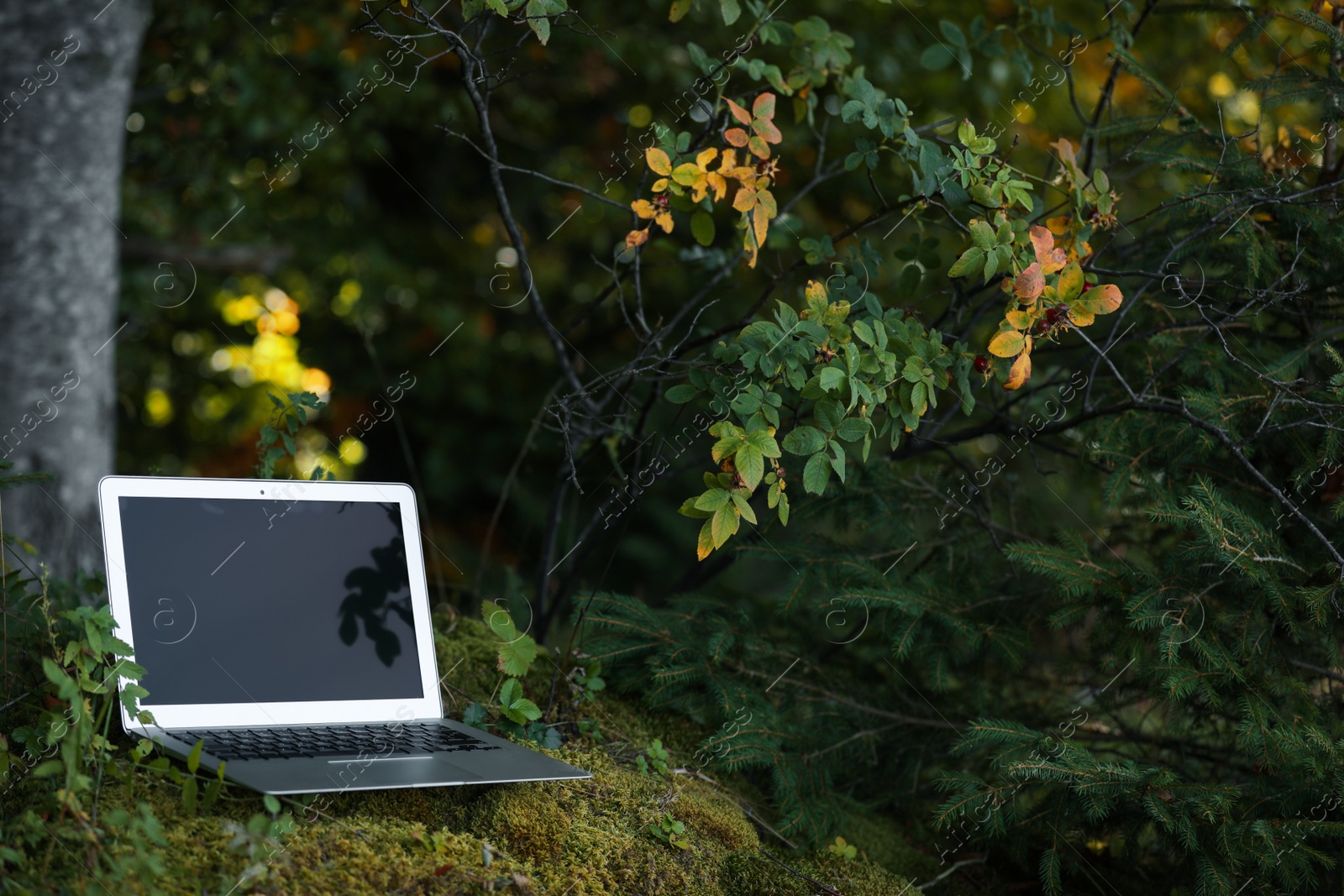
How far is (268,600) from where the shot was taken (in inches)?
72.0

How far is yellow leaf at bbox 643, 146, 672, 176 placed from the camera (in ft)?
6.40

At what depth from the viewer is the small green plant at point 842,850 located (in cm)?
195

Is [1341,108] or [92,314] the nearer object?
[1341,108]

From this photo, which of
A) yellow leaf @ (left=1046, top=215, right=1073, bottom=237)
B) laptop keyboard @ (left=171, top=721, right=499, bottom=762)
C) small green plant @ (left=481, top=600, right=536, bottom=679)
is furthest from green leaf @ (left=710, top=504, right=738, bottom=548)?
yellow leaf @ (left=1046, top=215, right=1073, bottom=237)

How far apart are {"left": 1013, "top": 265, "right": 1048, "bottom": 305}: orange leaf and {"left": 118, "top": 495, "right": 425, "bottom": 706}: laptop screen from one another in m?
1.34

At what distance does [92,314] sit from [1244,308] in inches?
155

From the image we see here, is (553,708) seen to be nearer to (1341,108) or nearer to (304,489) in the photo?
(304,489)

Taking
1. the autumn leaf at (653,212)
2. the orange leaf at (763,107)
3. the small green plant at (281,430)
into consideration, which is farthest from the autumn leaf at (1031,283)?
the small green plant at (281,430)

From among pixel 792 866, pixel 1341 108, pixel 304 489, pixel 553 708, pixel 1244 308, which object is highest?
pixel 1341 108

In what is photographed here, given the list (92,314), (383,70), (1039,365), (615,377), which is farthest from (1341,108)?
(383,70)

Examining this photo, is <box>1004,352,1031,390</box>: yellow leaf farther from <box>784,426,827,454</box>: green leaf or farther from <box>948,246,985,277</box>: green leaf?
<box>784,426,827,454</box>: green leaf

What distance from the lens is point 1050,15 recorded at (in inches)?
Answer: 105

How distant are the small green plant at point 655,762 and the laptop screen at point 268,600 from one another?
0.47m

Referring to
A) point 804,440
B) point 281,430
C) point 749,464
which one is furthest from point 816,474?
point 281,430
